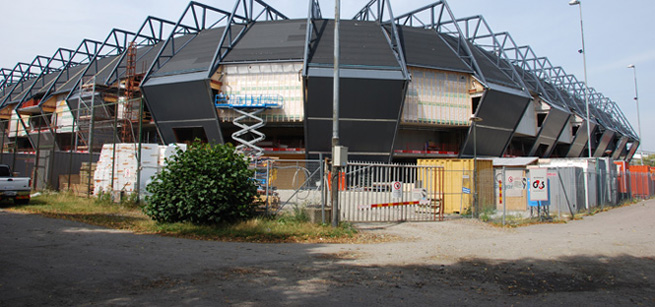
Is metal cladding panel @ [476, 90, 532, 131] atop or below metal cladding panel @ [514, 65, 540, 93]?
below

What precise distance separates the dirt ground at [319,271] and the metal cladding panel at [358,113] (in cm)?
2103

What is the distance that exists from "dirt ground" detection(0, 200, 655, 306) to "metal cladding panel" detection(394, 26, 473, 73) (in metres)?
25.9

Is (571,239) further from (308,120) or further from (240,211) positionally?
(308,120)

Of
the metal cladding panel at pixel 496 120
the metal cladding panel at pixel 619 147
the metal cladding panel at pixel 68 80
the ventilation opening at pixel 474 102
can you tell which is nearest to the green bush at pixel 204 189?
the metal cladding panel at pixel 496 120

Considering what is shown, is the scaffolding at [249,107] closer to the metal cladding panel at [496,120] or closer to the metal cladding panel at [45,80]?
the metal cladding panel at [496,120]

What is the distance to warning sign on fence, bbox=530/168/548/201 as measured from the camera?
14477 millimetres

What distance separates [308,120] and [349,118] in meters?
3.18

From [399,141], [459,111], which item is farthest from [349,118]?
[459,111]

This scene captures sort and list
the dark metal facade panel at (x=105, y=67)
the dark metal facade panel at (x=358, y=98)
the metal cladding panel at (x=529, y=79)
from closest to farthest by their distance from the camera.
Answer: the dark metal facade panel at (x=358, y=98)
the dark metal facade panel at (x=105, y=67)
the metal cladding panel at (x=529, y=79)

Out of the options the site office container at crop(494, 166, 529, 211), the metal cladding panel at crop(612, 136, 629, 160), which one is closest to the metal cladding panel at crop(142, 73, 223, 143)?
the site office container at crop(494, 166, 529, 211)

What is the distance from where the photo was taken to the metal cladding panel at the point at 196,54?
112ft

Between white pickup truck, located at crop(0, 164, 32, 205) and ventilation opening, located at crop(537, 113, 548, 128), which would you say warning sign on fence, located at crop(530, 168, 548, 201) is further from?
ventilation opening, located at crop(537, 113, 548, 128)

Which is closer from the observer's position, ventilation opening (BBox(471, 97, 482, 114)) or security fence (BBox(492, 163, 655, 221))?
security fence (BBox(492, 163, 655, 221))

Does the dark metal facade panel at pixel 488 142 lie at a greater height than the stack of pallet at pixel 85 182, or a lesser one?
greater
